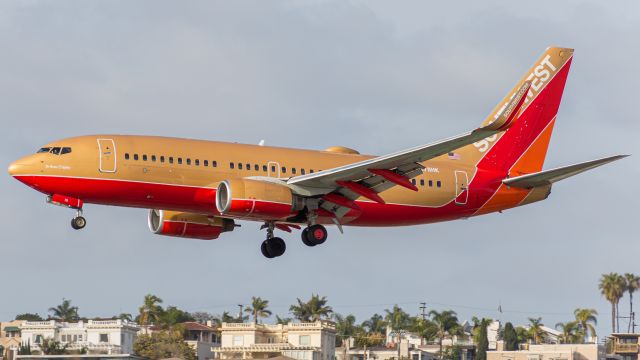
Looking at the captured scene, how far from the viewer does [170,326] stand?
142 meters

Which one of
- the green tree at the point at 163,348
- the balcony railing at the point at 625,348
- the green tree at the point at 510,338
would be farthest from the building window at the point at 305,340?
the balcony railing at the point at 625,348

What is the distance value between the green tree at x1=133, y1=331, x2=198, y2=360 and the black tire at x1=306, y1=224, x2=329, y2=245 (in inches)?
2231

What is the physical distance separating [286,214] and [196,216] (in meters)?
7.13

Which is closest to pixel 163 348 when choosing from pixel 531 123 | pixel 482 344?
pixel 482 344

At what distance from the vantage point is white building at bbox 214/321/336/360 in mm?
106938

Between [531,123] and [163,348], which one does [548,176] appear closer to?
[531,123]

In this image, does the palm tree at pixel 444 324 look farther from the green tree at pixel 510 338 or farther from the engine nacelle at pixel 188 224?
the engine nacelle at pixel 188 224

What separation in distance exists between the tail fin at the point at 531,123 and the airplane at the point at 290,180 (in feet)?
0.23

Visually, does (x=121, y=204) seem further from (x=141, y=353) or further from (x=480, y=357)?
(x=480, y=357)

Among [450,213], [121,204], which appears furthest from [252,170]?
[450,213]

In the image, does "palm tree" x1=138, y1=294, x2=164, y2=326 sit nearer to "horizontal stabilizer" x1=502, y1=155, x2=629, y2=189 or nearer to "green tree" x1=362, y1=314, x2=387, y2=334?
"green tree" x1=362, y1=314, x2=387, y2=334

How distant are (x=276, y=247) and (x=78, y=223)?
9701 mm

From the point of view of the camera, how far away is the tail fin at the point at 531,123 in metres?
57.3

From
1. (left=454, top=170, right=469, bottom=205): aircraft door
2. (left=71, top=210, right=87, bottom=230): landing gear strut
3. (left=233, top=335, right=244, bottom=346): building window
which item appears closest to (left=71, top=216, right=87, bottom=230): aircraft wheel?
(left=71, top=210, right=87, bottom=230): landing gear strut
